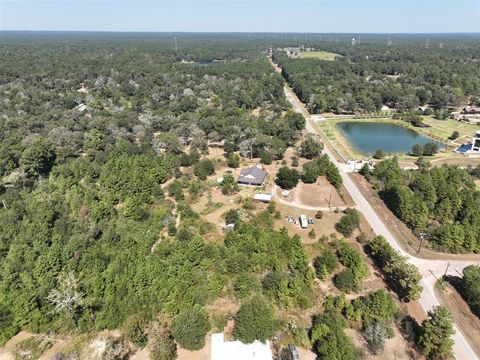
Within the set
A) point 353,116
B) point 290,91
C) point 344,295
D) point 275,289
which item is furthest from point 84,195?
point 290,91

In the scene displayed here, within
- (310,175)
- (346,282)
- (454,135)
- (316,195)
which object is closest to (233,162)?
(310,175)

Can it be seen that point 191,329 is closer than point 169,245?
Yes

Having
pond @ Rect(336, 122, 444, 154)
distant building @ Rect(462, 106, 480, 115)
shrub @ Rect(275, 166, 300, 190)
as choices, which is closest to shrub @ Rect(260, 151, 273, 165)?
shrub @ Rect(275, 166, 300, 190)

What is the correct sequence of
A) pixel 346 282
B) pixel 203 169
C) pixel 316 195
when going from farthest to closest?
pixel 203 169 → pixel 316 195 → pixel 346 282

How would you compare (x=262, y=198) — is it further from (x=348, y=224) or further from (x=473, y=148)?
(x=473, y=148)

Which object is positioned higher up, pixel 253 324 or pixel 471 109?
pixel 253 324

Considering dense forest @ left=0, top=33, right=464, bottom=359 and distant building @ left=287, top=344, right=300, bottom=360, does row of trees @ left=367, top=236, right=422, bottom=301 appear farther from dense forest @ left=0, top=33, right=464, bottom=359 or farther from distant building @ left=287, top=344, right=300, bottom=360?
distant building @ left=287, top=344, right=300, bottom=360

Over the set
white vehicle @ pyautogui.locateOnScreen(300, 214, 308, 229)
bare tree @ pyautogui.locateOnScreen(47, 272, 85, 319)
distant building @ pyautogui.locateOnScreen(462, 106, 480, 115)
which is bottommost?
distant building @ pyautogui.locateOnScreen(462, 106, 480, 115)
